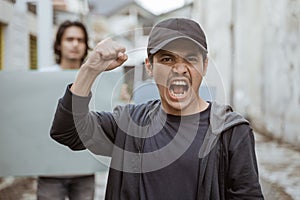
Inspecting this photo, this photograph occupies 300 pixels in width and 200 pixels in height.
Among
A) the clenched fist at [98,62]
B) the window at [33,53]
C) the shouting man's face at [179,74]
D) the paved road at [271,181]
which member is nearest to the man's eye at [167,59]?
the shouting man's face at [179,74]

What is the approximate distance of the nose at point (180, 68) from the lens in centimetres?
133

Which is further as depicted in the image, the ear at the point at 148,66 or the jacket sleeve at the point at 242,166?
the ear at the point at 148,66

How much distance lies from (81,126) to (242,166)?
0.47 metres

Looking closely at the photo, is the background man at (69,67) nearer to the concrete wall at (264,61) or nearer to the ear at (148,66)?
the ear at (148,66)

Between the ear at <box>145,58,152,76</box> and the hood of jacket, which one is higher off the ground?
the ear at <box>145,58,152,76</box>

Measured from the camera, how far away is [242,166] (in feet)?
4.35

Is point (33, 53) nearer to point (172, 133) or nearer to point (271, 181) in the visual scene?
point (271, 181)

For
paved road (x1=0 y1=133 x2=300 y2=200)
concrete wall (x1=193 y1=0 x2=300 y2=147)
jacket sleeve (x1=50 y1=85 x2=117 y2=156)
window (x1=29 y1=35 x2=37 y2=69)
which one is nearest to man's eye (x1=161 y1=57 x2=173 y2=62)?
jacket sleeve (x1=50 y1=85 x2=117 y2=156)

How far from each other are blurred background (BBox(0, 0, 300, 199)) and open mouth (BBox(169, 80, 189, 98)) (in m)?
0.12

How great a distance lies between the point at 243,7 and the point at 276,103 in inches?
128

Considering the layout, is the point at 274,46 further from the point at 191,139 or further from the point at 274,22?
the point at 191,139

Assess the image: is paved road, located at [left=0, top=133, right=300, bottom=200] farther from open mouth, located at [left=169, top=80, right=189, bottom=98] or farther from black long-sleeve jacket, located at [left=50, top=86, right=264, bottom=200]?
open mouth, located at [left=169, top=80, right=189, bottom=98]

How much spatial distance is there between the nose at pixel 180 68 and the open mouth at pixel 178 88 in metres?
0.03

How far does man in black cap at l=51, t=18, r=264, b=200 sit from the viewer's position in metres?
1.32
